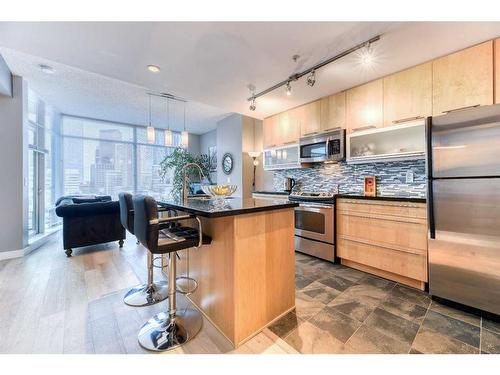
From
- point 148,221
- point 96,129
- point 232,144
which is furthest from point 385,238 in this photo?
point 96,129

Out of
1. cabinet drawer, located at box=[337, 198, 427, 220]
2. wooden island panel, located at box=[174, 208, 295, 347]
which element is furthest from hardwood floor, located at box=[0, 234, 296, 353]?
cabinet drawer, located at box=[337, 198, 427, 220]

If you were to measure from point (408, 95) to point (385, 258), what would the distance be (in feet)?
6.23

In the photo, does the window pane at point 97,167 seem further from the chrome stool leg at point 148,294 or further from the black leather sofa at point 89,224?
the chrome stool leg at point 148,294

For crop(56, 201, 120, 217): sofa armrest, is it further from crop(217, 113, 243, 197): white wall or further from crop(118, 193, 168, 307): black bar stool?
crop(217, 113, 243, 197): white wall

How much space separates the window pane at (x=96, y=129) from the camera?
553cm

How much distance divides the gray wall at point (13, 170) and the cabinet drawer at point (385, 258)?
15.9 ft

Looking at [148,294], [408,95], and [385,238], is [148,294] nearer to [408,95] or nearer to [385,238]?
[385,238]

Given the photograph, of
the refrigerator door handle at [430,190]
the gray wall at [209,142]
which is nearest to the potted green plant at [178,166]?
the gray wall at [209,142]

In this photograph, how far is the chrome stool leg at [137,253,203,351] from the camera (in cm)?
147

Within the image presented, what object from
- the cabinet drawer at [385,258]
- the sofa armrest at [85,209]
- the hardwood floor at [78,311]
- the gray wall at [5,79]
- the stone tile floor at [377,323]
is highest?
the gray wall at [5,79]
